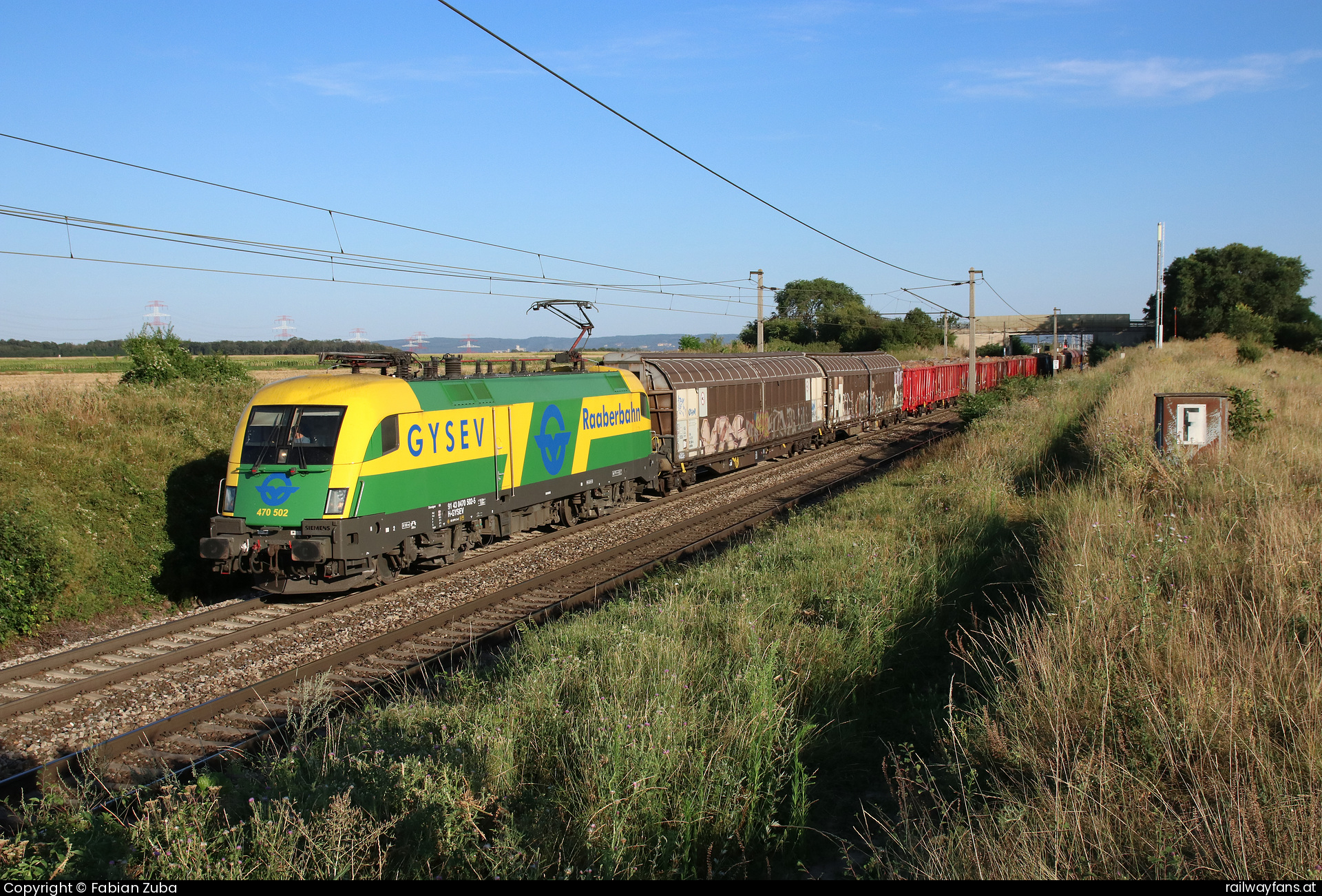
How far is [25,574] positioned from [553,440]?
25.9ft

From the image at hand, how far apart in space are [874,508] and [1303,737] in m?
9.86

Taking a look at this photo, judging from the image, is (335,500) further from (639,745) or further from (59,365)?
(59,365)

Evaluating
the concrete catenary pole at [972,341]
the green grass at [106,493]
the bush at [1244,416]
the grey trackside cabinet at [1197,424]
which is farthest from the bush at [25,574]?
the concrete catenary pole at [972,341]

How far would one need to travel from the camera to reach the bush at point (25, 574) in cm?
974

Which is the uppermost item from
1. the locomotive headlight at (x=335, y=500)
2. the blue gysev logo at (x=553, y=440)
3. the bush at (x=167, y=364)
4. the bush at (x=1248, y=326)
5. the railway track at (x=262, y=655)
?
the bush at (x=1248, y=326)

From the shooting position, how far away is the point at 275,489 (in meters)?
10.5

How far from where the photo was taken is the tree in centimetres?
5175

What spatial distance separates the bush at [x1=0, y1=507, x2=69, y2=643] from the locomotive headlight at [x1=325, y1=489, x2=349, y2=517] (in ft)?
12.7

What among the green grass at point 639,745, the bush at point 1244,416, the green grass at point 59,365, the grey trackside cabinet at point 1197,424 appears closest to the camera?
the green grass at point 639,745

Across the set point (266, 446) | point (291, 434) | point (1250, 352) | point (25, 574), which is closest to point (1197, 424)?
point (291, 434)

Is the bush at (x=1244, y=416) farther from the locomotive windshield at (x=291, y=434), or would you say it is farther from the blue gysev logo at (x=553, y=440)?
the locomotive windshield at (x=291, y=434)

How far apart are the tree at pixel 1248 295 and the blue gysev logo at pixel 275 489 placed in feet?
192

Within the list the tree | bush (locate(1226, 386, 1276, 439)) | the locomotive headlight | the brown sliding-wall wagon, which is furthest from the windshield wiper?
the tree

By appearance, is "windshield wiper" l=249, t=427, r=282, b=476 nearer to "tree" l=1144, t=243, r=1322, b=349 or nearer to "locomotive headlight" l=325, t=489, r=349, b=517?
"locomotive headlight" l=325, t=489, r=349, b=517
